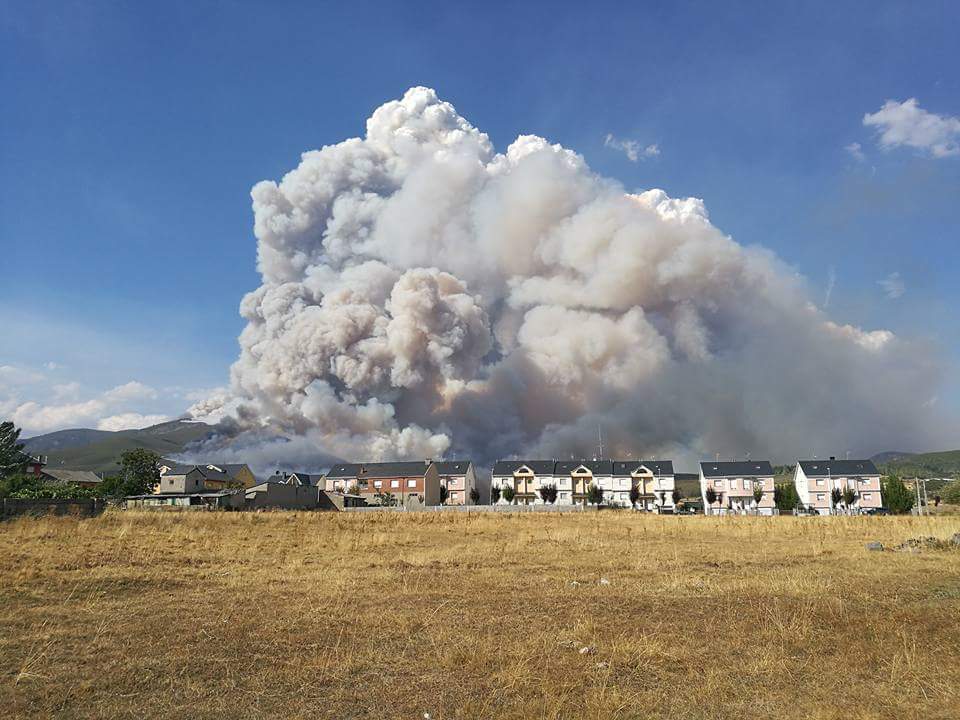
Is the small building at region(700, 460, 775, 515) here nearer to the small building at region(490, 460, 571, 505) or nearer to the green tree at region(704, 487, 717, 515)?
the green tree at region(704, 487, 717, 515)

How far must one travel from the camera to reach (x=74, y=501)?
38.4 meters

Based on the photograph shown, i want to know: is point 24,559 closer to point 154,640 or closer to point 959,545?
point 154,640

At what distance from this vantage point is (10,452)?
248 ft

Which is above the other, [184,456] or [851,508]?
[184,456]

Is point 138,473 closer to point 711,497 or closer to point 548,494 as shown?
point 548,494

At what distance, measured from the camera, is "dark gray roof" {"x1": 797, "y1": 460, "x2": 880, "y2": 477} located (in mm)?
101625

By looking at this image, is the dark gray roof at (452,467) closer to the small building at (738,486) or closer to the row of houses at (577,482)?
the row of houses at (577,482)

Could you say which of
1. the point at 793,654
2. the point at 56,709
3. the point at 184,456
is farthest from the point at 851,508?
the point at 184,456

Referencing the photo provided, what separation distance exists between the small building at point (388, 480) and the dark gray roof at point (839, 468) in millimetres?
56342

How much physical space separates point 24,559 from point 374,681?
15.3 m

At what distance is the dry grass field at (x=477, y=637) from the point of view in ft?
24.3

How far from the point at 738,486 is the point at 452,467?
4393 centimetres

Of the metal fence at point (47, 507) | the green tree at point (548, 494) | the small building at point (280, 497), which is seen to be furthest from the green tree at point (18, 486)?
the green tree at point (548, 494)

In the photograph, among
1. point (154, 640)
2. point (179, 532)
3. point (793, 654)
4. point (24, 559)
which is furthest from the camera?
point (179, 532)
